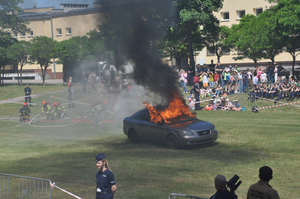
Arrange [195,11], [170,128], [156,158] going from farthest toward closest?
[195,11] < [170,128] < [156,158]

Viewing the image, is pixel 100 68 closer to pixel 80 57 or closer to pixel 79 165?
pixel 80 57

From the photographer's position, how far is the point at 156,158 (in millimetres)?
13453

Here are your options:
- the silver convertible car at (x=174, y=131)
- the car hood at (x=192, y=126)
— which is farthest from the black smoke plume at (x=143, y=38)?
the car hood at (x=192, y=126)

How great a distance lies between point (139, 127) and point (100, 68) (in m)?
23.8

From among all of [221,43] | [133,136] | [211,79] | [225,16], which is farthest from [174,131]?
[225,16]

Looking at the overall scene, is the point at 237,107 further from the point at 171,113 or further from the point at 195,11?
the point at 171,113

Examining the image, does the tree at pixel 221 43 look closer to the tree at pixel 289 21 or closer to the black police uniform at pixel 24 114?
the tree at pixel 289 21

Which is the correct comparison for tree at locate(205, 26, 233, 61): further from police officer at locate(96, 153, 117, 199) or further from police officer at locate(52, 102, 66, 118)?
police officer at locate(96, 153, 117, 199)

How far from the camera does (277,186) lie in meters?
9.91

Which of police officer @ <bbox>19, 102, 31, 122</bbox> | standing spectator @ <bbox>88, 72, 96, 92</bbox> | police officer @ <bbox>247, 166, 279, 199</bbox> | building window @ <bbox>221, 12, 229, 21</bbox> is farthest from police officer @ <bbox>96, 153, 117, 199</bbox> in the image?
building window @ <bbox>221, 12, 229, 21</bbox>

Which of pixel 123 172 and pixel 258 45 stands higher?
pixel 258 45

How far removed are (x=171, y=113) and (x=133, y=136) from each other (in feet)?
6.94

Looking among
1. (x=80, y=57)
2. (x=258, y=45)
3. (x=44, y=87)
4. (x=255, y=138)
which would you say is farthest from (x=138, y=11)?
(x=44, y=87)

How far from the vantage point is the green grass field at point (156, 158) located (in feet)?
33.8
